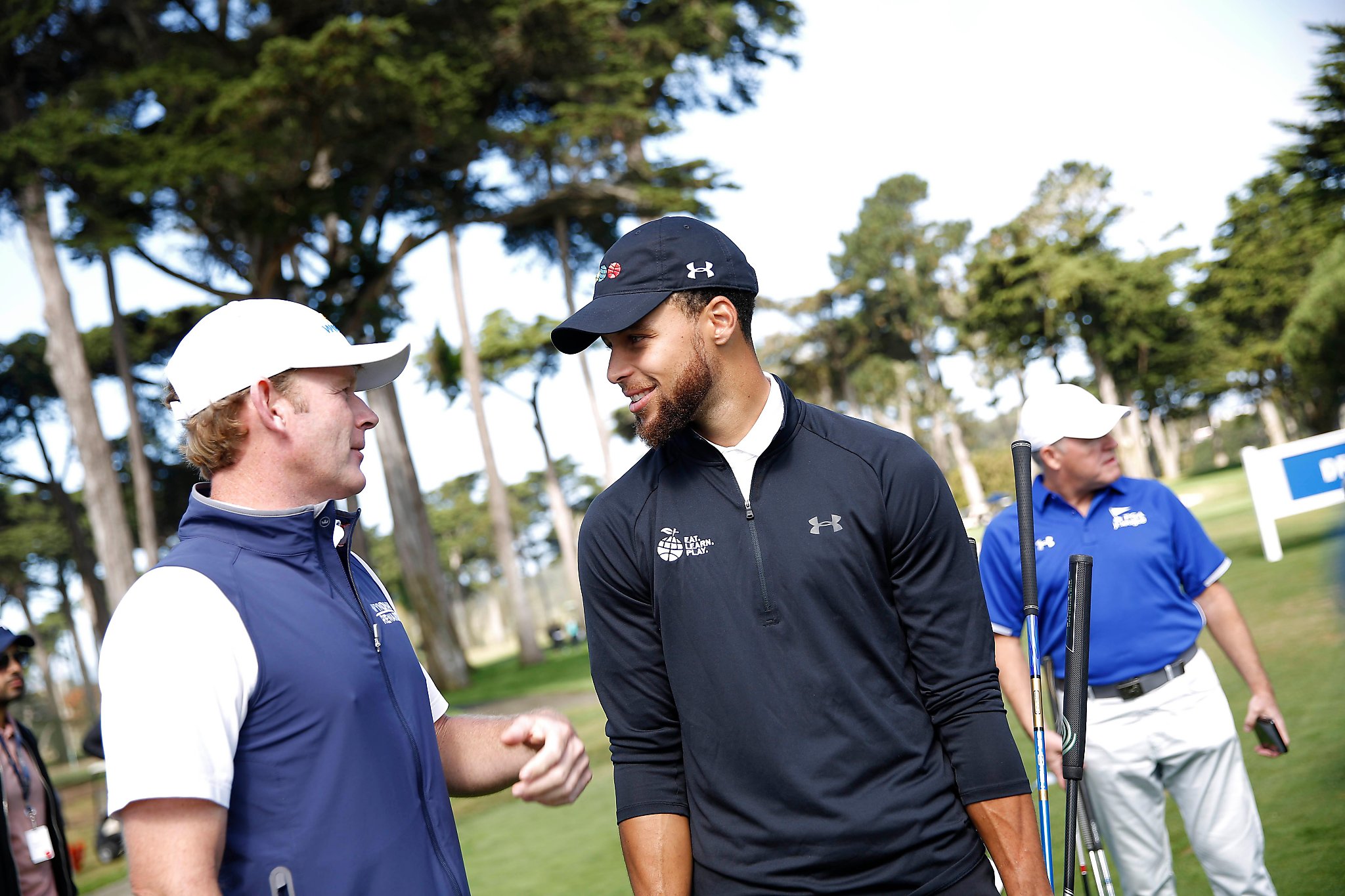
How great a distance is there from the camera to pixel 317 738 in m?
2.01

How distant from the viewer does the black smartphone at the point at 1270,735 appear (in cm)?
409

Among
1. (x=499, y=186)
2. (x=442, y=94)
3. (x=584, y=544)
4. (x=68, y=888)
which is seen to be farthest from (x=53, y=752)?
(x=584, y=544)

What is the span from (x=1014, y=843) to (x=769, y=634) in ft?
2.11

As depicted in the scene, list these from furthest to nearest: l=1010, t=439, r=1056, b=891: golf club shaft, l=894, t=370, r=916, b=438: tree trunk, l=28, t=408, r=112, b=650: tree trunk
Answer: l=894, t=370, r=916, b=438: tree trunk
l=28, t=408, r=112, b=650: tree trunk
l=1010, t=439, r=1056, b=891: golf club shaft

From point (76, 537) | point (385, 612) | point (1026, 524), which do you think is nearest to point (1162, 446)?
point (76, 537)

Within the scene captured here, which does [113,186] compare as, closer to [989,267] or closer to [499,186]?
[499,186]

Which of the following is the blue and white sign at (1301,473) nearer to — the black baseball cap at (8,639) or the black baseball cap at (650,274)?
the black baseball cap at (650,274)

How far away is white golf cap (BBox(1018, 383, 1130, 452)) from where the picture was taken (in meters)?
4.10

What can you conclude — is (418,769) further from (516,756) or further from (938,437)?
(938,437)

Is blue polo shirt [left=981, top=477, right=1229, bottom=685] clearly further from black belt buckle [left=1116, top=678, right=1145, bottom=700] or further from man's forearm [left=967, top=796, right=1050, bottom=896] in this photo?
man's forearm [left=967, top=796, right=1050, bottom=896]

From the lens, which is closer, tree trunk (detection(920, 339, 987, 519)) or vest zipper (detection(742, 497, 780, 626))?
vest zipper (detection(742, 497, 780, 626))

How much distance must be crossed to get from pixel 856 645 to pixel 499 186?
22885 millimetres

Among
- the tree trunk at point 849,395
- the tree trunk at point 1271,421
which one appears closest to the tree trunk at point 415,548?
the tree trunk at point 849,395

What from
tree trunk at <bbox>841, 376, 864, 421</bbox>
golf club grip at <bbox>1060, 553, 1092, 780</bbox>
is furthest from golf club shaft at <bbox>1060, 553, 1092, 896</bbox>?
tree trunk at <bbox>841, 376, 864, 421</bbox>
